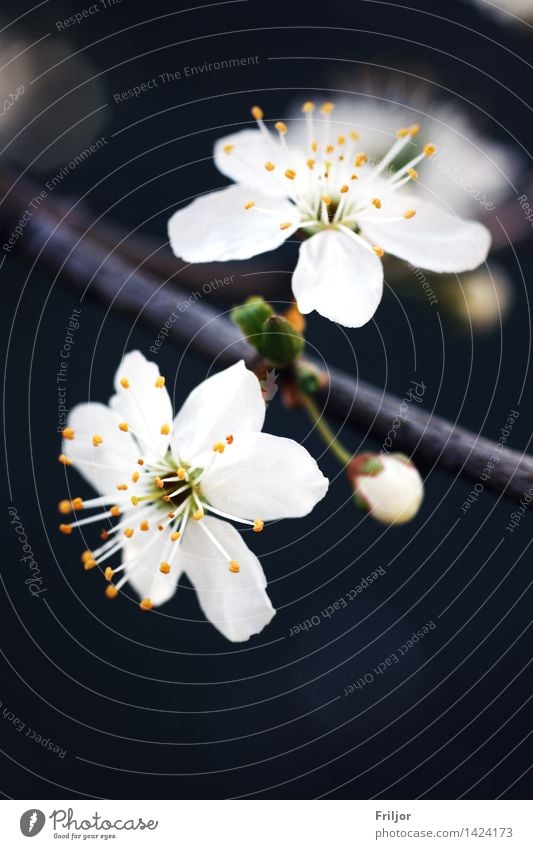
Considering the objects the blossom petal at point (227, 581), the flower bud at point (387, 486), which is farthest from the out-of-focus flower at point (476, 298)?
the blossom petal at point (227, 581)

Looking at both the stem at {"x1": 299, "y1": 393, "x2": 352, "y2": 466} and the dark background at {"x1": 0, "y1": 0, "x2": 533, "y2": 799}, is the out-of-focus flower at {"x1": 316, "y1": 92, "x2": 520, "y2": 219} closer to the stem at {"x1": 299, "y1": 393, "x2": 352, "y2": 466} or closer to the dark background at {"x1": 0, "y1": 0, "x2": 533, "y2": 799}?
the dark background at {"x1": 0, "y1": 0, "x2": 533, "y2": 799}

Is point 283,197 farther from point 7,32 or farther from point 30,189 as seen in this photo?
point 7,32

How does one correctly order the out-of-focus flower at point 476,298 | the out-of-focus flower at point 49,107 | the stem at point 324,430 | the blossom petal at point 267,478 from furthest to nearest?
the out-of-focus flower at point 49,107
the out-of-focus flower at point 476,298
the stem at point 324,430
the blossom petal at point 267,478

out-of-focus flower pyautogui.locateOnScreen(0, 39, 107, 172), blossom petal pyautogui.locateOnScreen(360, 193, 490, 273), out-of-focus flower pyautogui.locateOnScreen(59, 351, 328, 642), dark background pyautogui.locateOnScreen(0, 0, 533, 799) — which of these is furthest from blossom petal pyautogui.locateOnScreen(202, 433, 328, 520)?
out-of-focus flower pyautogui.locateOnScreen(0, 39, 107, 172)

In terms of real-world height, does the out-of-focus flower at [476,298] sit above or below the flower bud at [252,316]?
above

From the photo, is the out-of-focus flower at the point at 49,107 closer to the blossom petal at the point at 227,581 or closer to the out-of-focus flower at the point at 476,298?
the out-of-focus flower at the point at 476,298

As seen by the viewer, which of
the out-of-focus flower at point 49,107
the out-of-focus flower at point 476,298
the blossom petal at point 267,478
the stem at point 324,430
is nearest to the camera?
the blossom petal at point 267,478
